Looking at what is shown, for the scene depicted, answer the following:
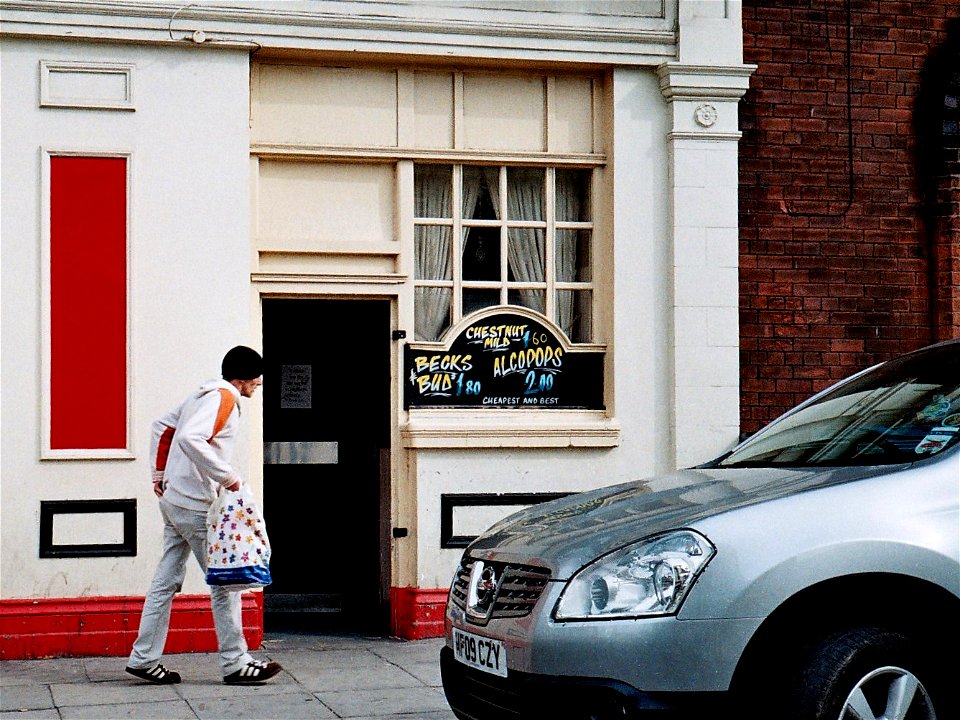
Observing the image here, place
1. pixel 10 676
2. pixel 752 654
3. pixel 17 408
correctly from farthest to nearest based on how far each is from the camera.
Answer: pixel 17 408, pixel 10 676, pixel 752 654

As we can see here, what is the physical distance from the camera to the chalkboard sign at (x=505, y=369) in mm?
9148

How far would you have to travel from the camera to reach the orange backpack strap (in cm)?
724

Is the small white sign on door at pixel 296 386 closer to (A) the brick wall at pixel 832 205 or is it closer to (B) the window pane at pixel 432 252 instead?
(B) the window pane at pixel 432 252

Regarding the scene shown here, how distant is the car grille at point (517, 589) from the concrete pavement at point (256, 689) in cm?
192

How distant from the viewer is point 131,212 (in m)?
8.58

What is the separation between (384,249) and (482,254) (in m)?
0.74

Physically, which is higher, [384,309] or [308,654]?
[384,309]

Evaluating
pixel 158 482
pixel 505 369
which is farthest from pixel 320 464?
pixel 158 482

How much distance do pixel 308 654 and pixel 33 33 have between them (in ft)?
14.1

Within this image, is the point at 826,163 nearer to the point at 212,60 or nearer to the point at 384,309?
the point at 384,309

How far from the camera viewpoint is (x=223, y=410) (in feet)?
23.9

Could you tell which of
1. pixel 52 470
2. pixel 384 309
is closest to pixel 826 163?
pixel 384 309

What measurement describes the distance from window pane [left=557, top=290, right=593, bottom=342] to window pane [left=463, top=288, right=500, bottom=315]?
48 centimetres

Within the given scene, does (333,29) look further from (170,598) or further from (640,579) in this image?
(640,579)
